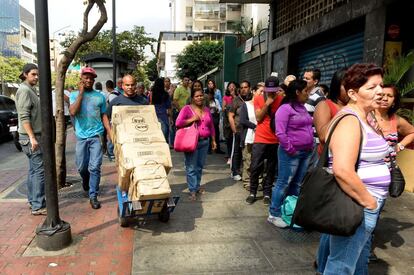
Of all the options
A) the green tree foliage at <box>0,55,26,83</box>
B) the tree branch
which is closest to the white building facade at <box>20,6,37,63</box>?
the green tree foliage at <box>0,55,26,83</box>

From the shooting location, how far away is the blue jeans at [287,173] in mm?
4395

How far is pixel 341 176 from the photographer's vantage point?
213 centimetres

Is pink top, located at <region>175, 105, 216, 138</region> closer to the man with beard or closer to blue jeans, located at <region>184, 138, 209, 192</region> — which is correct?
blue jeans, located at <region>184, 138, 209, 192</region>

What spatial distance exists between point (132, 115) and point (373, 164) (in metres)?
2.84

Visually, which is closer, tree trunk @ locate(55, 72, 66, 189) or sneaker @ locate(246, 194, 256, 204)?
sneaker @ locate(246, 194, 256, 204)

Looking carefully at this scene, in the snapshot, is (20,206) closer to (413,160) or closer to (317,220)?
(317,220)

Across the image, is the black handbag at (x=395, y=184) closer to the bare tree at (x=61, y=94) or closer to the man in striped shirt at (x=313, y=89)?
the man in striped shirt at (x=313, y=89)

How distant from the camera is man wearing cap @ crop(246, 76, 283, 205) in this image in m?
4.92

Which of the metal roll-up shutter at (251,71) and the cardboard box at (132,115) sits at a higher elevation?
the metal roll-up shutter at (251,71)

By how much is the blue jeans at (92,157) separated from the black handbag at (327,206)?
3292mm

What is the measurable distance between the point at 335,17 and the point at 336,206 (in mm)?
6511

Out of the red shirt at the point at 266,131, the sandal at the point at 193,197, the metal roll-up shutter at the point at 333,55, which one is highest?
the metal roll-up shutter at the point at 333,55

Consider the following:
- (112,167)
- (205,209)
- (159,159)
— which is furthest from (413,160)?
(112,167)

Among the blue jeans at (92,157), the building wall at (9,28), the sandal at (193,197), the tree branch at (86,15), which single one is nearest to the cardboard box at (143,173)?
the blue jeans at (92,157)
